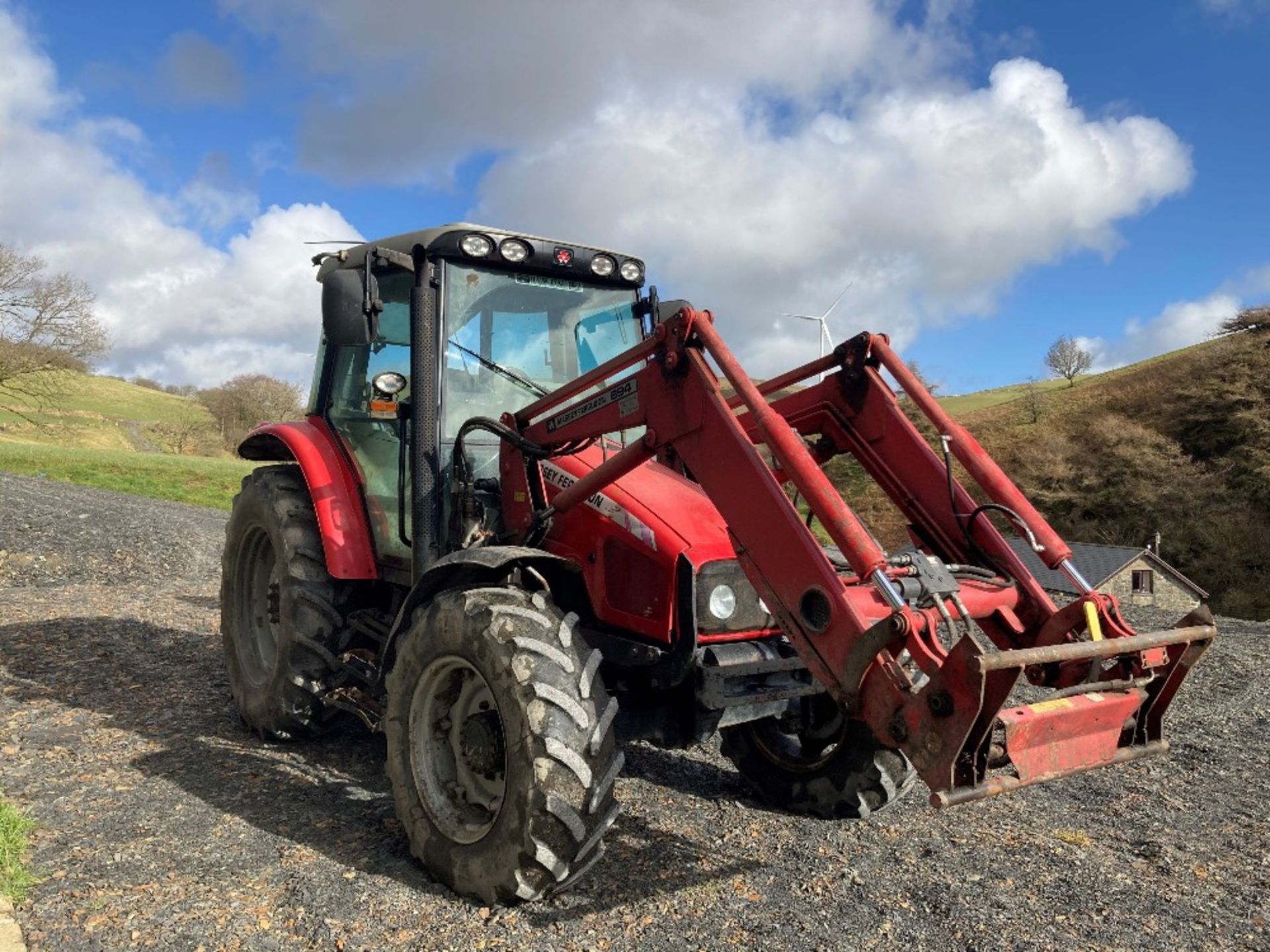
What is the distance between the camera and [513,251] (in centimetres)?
463

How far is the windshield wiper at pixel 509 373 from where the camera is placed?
474 cm

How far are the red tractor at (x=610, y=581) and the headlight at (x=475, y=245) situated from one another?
11 millimetres

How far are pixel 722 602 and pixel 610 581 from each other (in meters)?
0.50

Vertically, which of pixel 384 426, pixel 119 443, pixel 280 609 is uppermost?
pixel 119 443

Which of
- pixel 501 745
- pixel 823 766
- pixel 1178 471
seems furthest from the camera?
pixel 1178 471

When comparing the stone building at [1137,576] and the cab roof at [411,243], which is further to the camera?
the stone building at [1137,576]

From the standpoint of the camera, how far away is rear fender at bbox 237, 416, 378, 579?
4918 mm

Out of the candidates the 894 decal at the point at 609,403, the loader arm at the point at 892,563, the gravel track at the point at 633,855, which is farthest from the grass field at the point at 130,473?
the loader arm at the point at 892,563

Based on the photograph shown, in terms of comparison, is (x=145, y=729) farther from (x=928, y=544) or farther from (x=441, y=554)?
(x=928, y=544)

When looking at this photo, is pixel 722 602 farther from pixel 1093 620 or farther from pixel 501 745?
pixel 1093 620

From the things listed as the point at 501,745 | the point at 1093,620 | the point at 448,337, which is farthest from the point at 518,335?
the point at 1093,620

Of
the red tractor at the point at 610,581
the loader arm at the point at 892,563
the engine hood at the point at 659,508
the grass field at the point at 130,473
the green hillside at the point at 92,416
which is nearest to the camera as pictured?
the loader arm at the point at 892,563

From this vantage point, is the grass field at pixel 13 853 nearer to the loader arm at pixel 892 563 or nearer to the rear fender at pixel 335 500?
the rear fender at pixel 335 500

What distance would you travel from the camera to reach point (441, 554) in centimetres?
455
